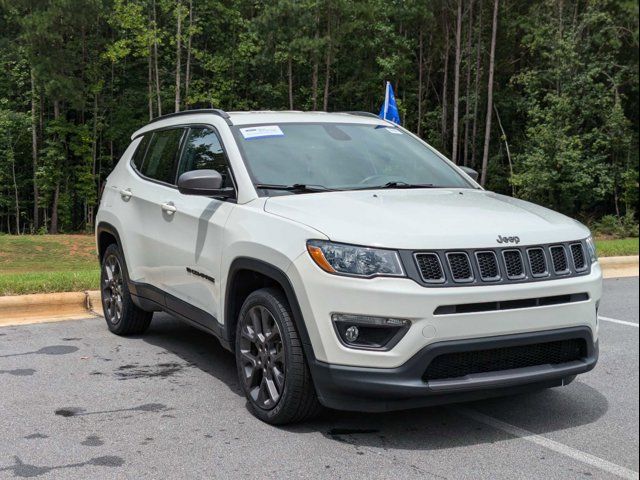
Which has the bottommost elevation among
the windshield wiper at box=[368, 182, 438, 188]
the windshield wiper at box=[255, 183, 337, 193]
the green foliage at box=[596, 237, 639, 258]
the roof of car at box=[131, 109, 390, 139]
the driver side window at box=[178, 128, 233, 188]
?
the green foliage at box=[596, 237, 639, 258]

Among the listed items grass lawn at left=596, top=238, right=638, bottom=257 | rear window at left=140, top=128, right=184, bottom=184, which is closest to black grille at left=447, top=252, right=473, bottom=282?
rear window at left=140, top=128, right=184, bottom=184

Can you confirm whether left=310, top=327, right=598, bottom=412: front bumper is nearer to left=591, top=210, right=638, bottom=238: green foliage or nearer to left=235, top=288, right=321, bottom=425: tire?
left=235, top=288, right=321, bottom=425: tire

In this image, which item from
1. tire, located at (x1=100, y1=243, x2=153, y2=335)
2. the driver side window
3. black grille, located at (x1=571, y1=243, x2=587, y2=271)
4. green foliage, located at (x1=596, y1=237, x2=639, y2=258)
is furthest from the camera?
green foliage, located at (x1=596, y1=237, x2=639, y2=258)

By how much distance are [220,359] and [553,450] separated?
2.87 meters

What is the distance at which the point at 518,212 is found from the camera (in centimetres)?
444

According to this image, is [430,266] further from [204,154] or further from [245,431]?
[204,154]

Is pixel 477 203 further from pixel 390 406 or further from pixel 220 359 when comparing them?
pixel 220 359

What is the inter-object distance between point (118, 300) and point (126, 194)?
39.1 inches

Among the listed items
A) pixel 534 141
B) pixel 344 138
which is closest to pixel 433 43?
pixel 534 141

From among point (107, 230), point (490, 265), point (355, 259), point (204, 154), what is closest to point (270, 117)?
point (204, 154)

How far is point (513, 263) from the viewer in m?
3.99

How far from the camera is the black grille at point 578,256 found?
427 centimetres

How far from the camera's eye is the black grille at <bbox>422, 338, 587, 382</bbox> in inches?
153

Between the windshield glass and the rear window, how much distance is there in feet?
3.00
